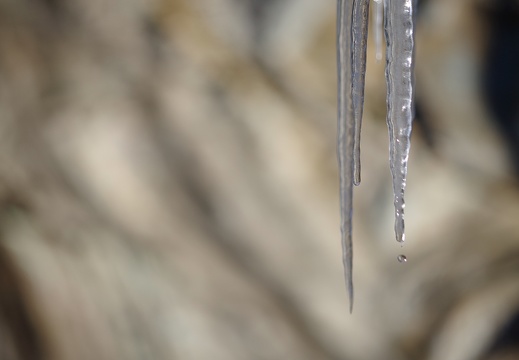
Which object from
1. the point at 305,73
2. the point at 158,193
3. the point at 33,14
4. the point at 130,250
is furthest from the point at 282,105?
the point at 33,14

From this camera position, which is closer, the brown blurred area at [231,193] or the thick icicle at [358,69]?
the thick icicle at [358,69]

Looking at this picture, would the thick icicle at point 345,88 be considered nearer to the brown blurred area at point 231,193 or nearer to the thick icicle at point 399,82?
the thick icicle at point 399,82

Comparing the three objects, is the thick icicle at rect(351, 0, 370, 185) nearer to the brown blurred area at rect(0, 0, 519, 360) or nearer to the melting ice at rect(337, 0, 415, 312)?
the melting ice at rect(337, 0, 415, 312)

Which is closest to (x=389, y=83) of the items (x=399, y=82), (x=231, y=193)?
(x=399, y=82)

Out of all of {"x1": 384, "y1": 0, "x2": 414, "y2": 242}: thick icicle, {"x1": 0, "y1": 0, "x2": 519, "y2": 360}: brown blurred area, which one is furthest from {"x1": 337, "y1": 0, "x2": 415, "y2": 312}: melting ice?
{"x1": 0, "y1": 0, "x2": 519, "y2": 360}: brown blurred area

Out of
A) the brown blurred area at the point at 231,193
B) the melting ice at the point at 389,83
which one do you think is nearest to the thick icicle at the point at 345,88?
the melting ice at the point at 389,83
